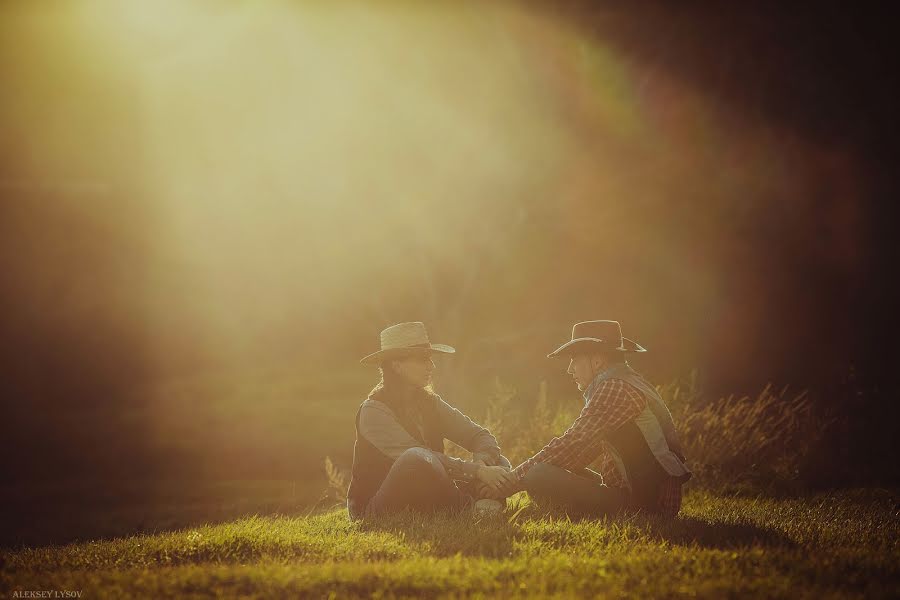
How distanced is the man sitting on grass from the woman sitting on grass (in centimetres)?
43

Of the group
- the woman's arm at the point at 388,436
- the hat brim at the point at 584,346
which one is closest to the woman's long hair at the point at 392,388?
the woman's arm at the point at 388,436

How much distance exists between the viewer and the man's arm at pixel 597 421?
655cm

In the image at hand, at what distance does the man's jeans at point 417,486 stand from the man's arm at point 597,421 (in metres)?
0.96

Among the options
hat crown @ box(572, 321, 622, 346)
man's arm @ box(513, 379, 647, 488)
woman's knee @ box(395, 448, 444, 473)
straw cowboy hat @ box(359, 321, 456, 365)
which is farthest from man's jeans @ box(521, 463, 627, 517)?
straw cowboy hat @ box(359, 321, 456, 365)

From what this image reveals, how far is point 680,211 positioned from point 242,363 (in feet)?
43.7

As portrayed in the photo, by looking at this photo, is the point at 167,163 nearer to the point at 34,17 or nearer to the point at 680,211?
the point at 34,17

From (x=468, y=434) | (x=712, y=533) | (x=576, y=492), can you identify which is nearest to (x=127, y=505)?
(x=468, y=434)

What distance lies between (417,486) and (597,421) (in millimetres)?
1654

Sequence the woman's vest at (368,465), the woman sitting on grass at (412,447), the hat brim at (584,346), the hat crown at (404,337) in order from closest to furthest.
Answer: the hat brim at (584,346)
the woman sitting on grass at (412,447)
the woman's vest at (368,465)
the hat crown at (404,337)

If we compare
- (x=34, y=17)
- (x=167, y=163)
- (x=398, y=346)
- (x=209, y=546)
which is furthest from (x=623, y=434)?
(x=34, y=17)

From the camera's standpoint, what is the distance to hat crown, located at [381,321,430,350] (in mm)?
7574

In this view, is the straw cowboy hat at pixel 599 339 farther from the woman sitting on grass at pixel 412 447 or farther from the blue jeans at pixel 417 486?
the blue jeans at pixel 417 486

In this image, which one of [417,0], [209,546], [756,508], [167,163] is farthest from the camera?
[167,163]

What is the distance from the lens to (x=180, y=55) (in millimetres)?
21422
